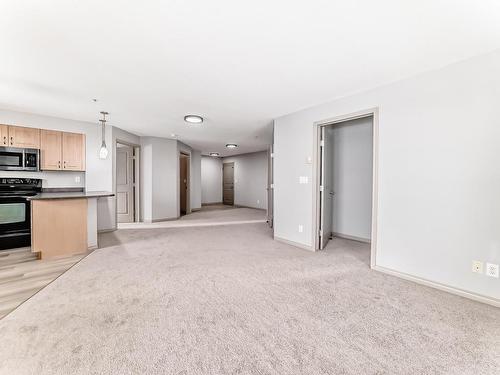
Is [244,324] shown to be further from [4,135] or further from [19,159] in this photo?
[4,135]

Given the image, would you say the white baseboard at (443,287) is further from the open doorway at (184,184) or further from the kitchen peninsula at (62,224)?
the open doorway at (184,184)

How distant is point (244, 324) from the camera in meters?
1.87

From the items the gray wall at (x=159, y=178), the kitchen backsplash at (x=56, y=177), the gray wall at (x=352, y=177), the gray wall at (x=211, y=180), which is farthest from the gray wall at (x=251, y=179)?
the kitchen backsplash at (x=56, y=177)

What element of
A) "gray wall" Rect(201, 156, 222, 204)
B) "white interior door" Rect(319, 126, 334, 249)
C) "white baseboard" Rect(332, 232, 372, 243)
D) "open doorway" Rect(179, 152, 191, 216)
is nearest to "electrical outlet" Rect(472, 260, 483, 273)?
"white interior door" Rect(319, 126, 334, 249)

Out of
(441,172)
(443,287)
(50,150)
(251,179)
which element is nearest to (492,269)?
(443,287)

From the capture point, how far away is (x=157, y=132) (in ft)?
19.1

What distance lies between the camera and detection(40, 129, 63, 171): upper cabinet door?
4.29 meters

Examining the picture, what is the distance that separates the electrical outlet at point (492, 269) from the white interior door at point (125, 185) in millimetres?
6939

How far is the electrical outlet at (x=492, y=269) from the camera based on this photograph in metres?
2.17

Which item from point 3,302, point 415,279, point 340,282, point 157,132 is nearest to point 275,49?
point 340,282

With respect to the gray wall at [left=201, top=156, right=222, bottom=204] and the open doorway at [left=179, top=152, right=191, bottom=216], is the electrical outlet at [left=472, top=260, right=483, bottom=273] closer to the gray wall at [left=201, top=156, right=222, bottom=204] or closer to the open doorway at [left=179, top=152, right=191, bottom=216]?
the open doorway at [left=179, top=152, right=191, bottom=216]

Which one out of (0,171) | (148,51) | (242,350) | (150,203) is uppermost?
(148,51)

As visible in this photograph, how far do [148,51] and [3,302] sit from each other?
2.80 metres

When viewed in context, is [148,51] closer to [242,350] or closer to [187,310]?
[187,310]
